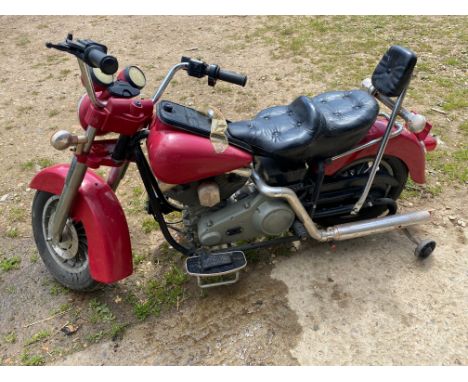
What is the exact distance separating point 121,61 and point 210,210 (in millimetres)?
4126

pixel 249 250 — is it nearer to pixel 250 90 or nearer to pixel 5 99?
pixel 250 90

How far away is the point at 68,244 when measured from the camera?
9.57 feet

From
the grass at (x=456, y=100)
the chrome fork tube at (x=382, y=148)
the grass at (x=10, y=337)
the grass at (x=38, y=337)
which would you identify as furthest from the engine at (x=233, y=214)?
the grass at (x=456, y=100)

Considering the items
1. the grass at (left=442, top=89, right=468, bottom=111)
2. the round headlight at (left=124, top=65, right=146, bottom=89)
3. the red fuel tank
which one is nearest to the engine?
the red fuel tank

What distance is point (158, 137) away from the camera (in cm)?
233

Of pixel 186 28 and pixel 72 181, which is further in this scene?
pixel 186 28

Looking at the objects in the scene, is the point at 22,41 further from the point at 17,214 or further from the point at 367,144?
the point at 367,144

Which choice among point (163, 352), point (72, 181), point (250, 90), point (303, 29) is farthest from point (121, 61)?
point (163, 352)

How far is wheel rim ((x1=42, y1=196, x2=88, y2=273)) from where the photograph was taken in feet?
9.43

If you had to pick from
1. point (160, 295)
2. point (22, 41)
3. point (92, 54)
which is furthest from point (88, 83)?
point (22, 41)

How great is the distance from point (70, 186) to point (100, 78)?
71 cm

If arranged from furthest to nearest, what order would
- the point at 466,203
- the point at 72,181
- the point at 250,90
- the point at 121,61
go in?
the point at 121,61 < the point at 250,90 < the point at 466,203 < the point at 72,181

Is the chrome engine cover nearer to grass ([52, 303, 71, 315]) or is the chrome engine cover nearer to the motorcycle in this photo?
the motorcycle

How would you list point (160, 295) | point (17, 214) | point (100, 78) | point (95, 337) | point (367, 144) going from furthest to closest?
point (17, 214), point (160, 295), point (367, 144), point (95, 337), point (100, 78)
